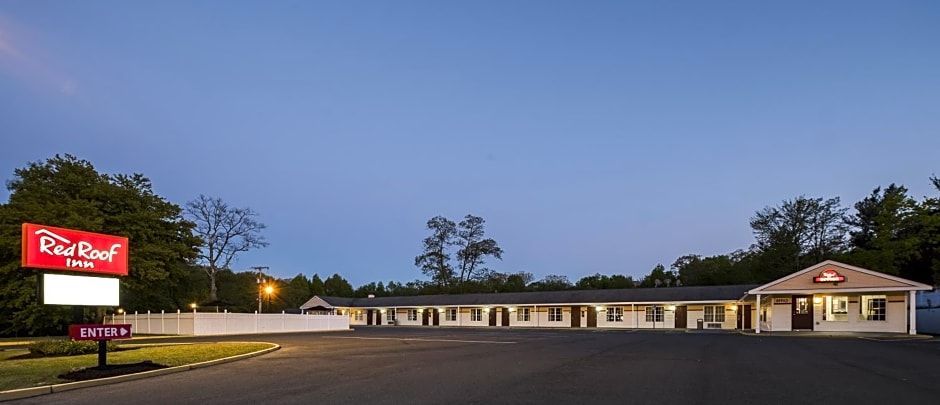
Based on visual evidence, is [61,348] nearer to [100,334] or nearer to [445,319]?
[100,334]

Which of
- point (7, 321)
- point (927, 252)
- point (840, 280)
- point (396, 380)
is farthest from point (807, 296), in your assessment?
point (7, 321)

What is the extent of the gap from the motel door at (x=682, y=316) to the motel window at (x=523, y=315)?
479 inches

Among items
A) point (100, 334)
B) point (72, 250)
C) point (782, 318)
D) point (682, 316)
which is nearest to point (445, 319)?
point (682, 316)

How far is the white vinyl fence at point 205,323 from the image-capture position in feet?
108

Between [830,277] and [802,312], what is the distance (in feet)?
12.8

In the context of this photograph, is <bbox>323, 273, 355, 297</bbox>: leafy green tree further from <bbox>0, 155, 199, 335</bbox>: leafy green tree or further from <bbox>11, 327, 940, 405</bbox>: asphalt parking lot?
<bbox>11, 327, 940, 405</bbox>: asphalt parking lot

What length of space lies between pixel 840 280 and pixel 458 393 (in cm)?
3014

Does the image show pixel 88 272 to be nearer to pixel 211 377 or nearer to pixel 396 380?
pixel 211 377

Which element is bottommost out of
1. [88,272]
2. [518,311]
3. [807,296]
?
[518,311]

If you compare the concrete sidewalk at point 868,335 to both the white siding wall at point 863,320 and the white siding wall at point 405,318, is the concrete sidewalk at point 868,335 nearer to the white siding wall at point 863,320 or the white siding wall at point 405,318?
the white siding wall at point 863,320

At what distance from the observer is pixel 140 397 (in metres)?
9.49

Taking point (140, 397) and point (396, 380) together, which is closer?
point (140, 397)

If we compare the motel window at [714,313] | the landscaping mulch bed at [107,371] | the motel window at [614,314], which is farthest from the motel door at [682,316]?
the landscaping mulch bed at [107,371]

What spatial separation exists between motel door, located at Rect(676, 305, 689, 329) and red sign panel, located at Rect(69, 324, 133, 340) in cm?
3845
